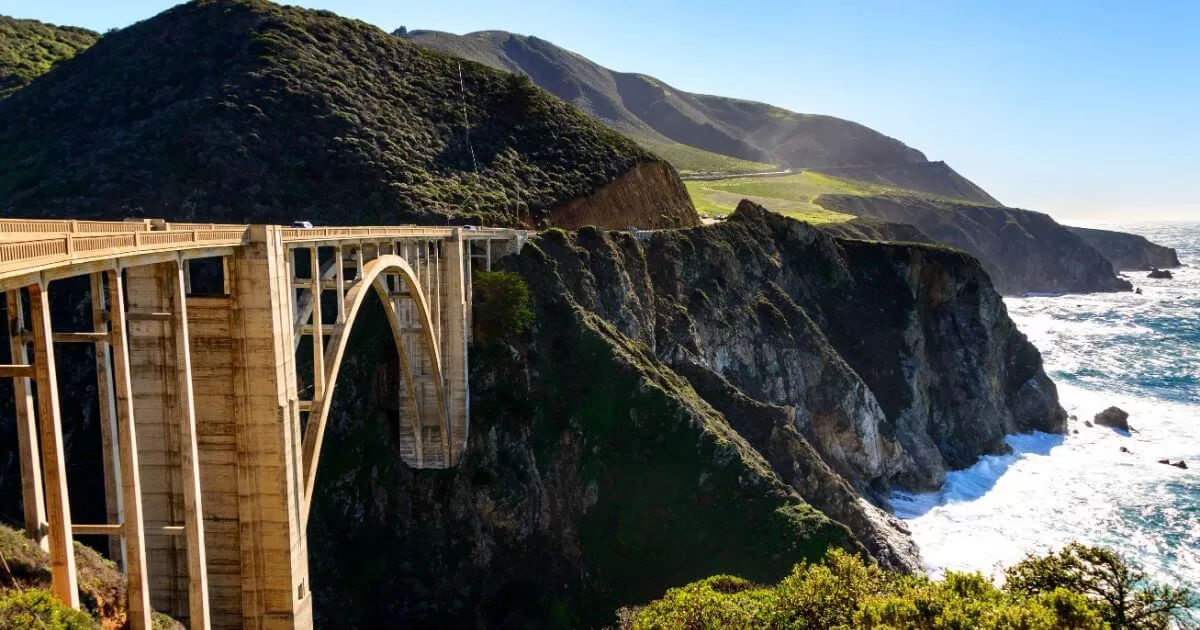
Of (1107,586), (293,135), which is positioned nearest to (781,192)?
(293,135)

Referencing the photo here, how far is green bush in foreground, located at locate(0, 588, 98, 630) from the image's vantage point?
9750 millimetres

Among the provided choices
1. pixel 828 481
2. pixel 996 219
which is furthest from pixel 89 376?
pixel 996 219

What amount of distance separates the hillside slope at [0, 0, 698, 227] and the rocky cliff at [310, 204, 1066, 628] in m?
12.9

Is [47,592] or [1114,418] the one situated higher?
[47,592]

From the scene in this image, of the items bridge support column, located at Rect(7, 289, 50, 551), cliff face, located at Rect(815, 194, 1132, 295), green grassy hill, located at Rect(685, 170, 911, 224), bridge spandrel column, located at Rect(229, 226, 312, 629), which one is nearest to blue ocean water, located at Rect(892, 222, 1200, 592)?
bridge spandrel column, located at Rect(229, 226, 312, 629)

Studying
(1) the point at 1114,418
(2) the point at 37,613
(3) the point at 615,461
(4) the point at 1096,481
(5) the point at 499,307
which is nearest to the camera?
(2) the point at 37,613

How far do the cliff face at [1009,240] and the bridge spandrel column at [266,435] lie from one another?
141789 mm

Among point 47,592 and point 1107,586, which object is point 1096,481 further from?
point 47,592

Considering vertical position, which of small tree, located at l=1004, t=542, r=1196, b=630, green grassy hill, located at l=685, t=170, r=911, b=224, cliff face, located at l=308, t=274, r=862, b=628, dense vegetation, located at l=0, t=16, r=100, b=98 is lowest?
cliff face, located at l=308, t=274, r=862, b=628

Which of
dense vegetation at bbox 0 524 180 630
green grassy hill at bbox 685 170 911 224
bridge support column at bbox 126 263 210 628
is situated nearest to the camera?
dense vegetation at bbox 0 524 180 630

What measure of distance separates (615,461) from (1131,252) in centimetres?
18515

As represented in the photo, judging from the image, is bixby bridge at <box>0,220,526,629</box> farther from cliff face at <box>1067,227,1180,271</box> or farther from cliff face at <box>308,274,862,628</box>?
cliff face at <box>1067,227,1180,271</box>

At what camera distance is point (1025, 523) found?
5069cm

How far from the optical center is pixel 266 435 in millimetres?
18188
